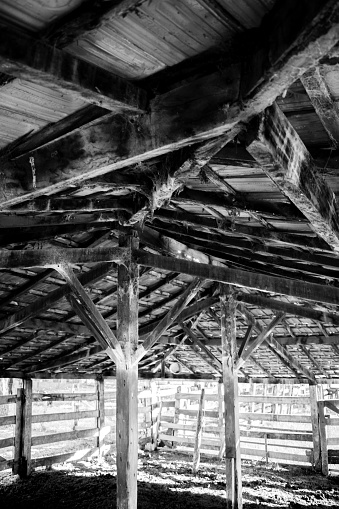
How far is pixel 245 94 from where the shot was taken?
1.50 meters

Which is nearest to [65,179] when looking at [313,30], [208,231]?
[313,30]

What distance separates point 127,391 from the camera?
452 cm

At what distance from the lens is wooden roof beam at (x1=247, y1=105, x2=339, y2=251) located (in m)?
1.69

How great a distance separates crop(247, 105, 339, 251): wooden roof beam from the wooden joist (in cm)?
52

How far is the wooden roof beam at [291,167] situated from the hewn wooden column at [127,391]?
8.67ft

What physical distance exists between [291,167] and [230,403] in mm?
5495

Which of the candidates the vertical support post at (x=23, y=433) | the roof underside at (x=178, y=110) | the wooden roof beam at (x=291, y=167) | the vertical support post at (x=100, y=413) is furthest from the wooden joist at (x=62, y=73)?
the vertical support post at (x=100, y=413)

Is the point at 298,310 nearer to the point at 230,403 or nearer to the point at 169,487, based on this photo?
the point at 230,403

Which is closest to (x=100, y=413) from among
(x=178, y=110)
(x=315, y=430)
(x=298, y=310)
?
(x=315, y=430)

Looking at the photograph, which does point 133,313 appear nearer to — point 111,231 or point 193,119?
point 111,231

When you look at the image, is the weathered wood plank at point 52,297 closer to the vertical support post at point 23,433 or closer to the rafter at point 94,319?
the rafter at point 94,319

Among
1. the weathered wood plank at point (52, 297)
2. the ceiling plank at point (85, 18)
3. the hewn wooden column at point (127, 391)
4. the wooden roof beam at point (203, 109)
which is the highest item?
the ceiling plank at point (85, 18)

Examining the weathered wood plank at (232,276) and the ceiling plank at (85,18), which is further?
the weathered wood plank at (232,276)

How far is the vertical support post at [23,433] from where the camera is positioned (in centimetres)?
981
